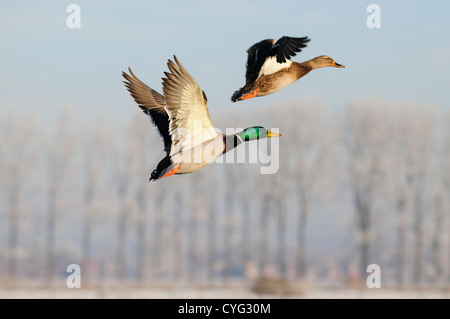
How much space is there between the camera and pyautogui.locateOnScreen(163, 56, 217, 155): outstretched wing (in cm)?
351

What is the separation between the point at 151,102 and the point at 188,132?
0.74 meters

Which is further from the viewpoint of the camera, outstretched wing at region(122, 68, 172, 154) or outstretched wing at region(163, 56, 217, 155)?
outstretched wing at region(122, 68, 172, 154)

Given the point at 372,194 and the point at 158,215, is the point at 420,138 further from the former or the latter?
the point at 158,215

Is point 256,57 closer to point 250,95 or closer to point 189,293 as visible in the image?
point 250,95

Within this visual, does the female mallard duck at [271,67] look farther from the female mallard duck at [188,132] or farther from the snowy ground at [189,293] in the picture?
the snowy ground at [189,293]

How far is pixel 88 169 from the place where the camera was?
1983 cm

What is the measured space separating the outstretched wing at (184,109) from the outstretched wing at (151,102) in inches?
8.1

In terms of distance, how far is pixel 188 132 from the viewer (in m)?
3.56

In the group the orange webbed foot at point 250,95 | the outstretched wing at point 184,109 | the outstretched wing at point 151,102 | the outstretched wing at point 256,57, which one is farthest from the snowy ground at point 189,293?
the outstretched wing at point 184,109

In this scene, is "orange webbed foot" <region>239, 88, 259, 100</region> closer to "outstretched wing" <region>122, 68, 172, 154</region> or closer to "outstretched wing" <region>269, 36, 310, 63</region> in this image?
"outstretched wing" <region>269, 36, 310, 63</region>

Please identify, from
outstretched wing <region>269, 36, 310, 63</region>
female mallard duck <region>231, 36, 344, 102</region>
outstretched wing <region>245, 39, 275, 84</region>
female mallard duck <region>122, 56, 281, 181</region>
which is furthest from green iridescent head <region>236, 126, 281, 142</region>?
outstretched wing <region>269, 36, 310, 63</region>

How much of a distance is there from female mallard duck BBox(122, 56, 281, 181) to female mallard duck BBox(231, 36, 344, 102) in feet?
0.90

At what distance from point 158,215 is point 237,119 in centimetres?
489
